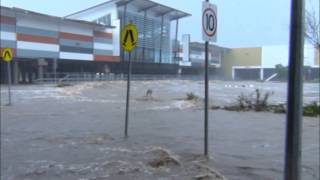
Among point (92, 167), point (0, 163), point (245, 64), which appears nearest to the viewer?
point (92, 167)

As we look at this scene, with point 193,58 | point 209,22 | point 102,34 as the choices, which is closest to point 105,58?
point 102,34

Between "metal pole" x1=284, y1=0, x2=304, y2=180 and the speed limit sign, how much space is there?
12.5 ft

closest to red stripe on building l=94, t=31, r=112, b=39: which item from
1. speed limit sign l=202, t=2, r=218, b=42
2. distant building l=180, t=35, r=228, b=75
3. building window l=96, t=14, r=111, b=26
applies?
building window l=96, t=14, r=111, b=26

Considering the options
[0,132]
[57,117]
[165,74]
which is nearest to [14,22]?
[165,74]

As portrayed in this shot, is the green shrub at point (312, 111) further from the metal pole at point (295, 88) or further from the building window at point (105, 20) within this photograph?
the building window at point (105, 20)

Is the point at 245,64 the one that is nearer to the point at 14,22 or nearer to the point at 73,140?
the point at 14,22

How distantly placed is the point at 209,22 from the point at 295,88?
415 cm

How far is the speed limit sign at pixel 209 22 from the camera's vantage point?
8623 mm

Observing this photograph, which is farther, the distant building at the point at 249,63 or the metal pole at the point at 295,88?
the distant building at the point at 249,63

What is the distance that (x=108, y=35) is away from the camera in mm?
81188

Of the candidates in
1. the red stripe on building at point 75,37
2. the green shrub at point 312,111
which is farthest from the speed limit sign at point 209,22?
the red stripe on building at point 75,37

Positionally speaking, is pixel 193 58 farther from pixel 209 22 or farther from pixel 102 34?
pixel 209 22

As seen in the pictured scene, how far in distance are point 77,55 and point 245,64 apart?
5519 centimetres

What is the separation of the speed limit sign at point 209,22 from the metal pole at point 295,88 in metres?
3.81
